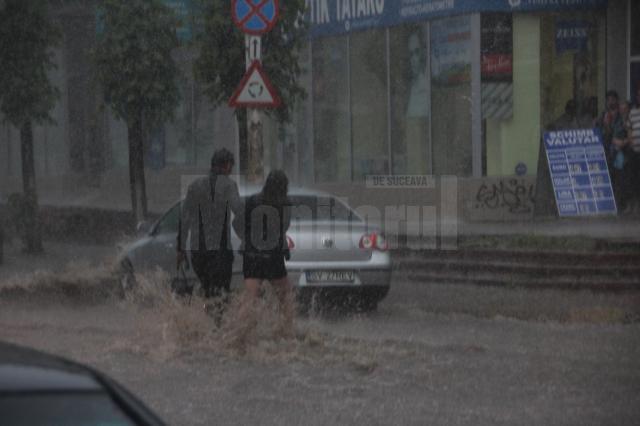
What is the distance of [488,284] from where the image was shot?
51.1 ft

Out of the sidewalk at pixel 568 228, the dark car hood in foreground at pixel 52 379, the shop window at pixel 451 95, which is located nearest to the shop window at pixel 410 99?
the shop window at pixel 451 95

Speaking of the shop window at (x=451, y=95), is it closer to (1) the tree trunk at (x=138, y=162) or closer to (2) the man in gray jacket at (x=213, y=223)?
(1) the tree trunk at (x=138, y=162)

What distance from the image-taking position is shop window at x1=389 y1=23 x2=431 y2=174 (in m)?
22.8

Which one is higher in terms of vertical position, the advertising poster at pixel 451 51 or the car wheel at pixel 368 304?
the advertising poster at pixel 451 51

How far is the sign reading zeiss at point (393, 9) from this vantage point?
68.9 feet

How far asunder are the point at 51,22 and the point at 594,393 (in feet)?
52.1

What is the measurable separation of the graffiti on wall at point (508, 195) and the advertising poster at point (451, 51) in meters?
2.10

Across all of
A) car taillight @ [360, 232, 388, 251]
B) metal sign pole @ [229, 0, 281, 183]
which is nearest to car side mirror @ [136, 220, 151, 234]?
metal sign pole @ [229, 0, 281, 183]

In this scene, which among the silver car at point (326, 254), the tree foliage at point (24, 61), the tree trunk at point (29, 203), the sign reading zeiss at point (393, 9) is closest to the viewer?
the silver car at point (326, 254)

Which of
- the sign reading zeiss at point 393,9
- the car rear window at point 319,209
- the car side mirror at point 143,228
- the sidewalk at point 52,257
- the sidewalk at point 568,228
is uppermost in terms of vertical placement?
the sign reading zeiss at point 393,9

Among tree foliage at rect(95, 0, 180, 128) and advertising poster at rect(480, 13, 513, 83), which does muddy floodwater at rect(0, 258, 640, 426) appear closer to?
advertising poster at rect(480, 13, 513, 83)

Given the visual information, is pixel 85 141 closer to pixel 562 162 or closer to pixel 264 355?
pixel 562 162

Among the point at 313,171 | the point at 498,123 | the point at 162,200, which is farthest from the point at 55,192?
the point at 498,123

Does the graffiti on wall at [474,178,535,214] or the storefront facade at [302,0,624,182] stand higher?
the storefront facade at [302,0,624,182]
